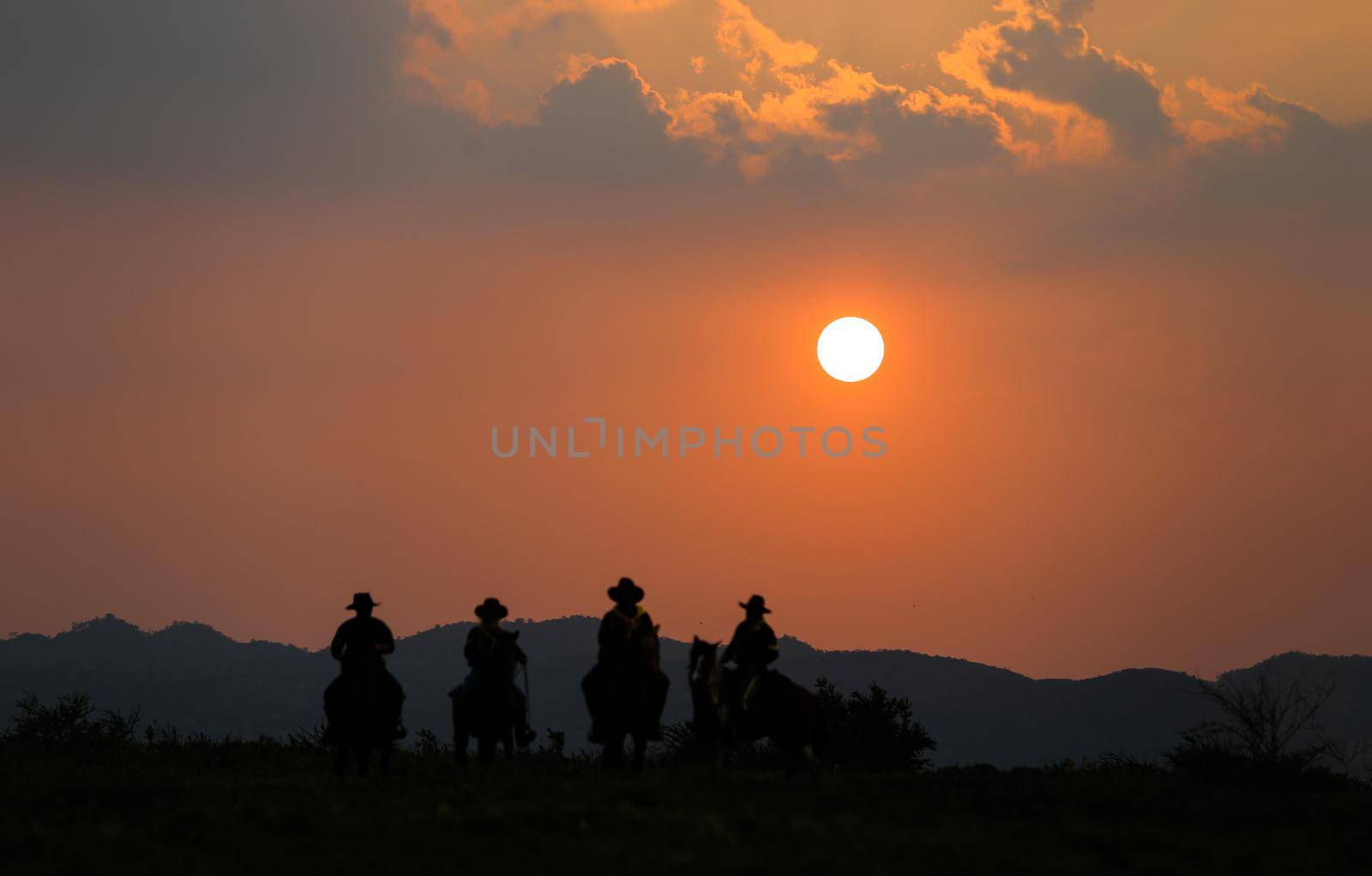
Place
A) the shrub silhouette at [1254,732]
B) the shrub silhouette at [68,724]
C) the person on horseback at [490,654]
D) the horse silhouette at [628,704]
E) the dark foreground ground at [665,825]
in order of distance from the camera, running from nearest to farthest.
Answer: the dark foreground ground at [665,825]
the horse silhouette at [628,704]
the person on horseback at [490,654]
the shrub silhouette at [1254,732]
the shrub silhouette at [68,724]

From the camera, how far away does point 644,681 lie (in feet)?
78.2

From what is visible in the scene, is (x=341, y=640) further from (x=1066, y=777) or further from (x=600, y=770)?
(x=1066, y=777)

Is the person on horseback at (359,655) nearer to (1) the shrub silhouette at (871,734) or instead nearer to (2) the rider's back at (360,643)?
(2) the rider's back at (360,643)

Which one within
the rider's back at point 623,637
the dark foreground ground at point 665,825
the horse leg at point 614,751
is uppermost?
the rider's back at point 623,637

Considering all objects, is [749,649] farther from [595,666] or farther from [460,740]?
[460,740]

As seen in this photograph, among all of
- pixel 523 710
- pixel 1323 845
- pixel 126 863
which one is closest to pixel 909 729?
pixel 523 710

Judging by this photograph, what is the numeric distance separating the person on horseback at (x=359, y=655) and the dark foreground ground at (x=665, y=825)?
3.78 ft

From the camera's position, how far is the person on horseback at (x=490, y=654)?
969 inches

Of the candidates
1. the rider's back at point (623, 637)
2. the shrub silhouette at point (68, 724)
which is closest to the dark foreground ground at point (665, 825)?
the rider's back at point (623, 637)

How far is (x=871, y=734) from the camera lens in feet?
137

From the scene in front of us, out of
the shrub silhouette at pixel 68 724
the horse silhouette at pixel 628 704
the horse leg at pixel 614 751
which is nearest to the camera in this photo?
the horse silhouette at pixel 628 704

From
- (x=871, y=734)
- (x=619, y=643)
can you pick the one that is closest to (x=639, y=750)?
(x=619, y=643)

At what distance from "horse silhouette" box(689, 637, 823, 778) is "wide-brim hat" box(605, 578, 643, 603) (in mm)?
1222

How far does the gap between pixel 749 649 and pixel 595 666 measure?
2.11 m
